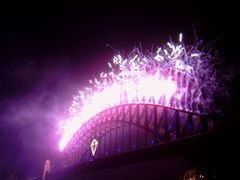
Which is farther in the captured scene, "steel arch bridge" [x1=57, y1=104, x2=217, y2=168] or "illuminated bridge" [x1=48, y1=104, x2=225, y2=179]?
"steel arch bridge" [x1=57, y1=104, x2=217, y2=168]

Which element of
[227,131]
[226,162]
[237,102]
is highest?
[237,102]

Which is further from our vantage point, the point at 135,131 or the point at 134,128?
the point at 134,128

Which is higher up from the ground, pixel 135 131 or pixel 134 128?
pixel 134 128

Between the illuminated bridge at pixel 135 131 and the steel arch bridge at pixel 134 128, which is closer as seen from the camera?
the illuminated bridge at pixel 135 131

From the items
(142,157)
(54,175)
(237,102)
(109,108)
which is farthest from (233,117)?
(54,175)

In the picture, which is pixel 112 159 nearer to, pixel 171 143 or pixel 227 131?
pixel 171 143
